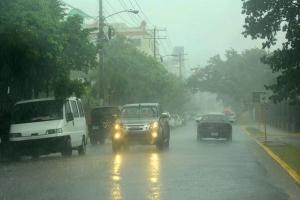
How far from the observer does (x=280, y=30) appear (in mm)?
29531

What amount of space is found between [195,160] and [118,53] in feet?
138

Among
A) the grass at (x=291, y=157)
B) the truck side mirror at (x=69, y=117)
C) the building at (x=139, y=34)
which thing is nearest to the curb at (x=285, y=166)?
the grass at (x=291, y=157)

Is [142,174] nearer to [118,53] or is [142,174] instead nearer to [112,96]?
[112,96]

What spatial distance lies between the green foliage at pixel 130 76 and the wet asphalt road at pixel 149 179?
3363cm

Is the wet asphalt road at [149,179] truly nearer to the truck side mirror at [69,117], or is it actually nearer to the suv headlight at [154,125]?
the truck side mirror at [69,117]

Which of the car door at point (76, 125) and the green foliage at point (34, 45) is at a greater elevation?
the green foliage at point (34, 45)

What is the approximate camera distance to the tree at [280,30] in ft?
92.8

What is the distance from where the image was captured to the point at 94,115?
123 feet

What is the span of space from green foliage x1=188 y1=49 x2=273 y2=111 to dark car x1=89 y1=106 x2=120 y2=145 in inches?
2230

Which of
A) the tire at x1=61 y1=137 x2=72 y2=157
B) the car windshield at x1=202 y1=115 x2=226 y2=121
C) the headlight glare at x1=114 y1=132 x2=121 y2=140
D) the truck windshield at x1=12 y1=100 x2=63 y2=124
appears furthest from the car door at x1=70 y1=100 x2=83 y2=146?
the car windshield at x1=202 y1=115 x2=226 y2=121

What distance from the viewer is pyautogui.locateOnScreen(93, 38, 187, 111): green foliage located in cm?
5919

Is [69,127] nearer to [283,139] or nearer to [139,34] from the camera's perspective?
[283,139]

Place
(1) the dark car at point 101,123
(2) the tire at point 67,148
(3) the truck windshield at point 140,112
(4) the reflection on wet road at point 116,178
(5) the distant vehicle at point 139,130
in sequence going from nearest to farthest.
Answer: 1. (4) the reflection on wet road at point 116,178
2. (2) the tire at point 67,148
3. (5) the distant vehicle at point 139,130
4. (3) the truck windshield at point 140,112
5. (1) the dark car at point 101,123

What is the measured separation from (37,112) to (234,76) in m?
82.5
